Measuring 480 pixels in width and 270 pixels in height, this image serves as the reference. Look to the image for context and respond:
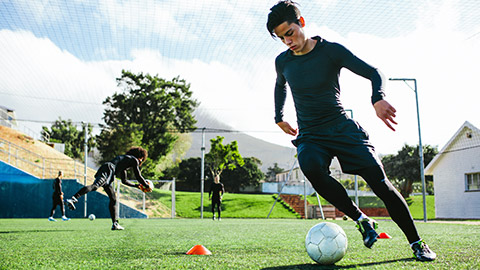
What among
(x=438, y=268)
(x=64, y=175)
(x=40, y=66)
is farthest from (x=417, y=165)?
(x=438, y=268)

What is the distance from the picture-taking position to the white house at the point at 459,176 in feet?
82.0

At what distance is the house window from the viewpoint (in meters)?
25.0

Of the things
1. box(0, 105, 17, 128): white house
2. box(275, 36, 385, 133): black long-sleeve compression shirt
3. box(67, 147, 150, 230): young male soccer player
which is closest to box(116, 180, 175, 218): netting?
box(0, 105, 17, 128): white house

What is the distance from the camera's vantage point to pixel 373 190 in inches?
125

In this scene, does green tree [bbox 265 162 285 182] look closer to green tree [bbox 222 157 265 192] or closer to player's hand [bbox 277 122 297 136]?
green tree [bbox 222 157 265 192]

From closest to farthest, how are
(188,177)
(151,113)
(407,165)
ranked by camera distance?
(151,113) → (407,165) → (188,177)

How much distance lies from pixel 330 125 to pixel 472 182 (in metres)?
26.2

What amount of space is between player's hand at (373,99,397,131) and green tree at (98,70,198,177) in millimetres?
34927

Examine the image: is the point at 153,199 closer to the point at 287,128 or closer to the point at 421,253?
the point at 287,128

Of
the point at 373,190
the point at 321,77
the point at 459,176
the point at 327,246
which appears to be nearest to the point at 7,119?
the point at 459,176

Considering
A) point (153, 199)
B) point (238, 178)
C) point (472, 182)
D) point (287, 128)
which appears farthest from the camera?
point (238, 178)

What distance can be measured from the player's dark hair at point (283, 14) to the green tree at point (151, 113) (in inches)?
1360

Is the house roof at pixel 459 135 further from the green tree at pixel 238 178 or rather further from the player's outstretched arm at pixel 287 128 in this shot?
the green tree at pixel 238 178

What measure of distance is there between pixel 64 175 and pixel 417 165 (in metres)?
37.5
